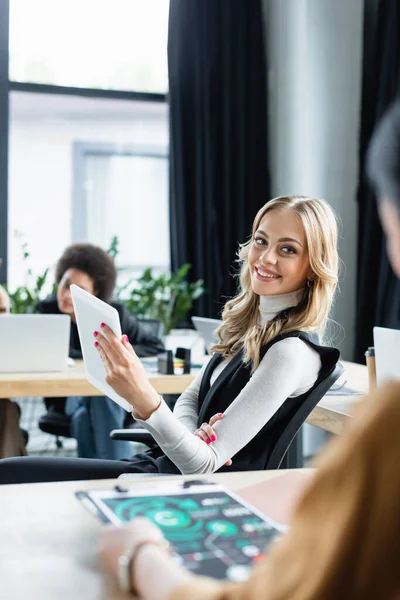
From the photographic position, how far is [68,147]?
5344 mm

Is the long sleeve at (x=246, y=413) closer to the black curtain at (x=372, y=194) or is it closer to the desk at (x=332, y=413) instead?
the desk at (x=332, y=413)

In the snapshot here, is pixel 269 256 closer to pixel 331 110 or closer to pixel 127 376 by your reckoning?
pixel 127 376

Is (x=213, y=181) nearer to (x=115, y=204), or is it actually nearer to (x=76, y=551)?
(x=115, y=204)

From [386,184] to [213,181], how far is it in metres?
4.53

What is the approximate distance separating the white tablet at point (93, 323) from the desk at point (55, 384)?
62cm

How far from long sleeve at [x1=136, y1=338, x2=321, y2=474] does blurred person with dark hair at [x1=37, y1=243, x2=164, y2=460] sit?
150 cm

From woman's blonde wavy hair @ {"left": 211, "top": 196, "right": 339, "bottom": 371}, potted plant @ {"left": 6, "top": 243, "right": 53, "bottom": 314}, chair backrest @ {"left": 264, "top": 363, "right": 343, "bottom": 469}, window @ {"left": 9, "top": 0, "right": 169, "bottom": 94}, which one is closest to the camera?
chair backrest @ {"left": 264, "top": 363, "right": 343, "bottom": 469}

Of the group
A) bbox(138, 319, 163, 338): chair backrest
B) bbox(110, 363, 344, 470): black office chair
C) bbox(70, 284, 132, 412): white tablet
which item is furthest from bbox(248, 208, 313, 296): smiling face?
bbox(138, 319, 163, 338): chair backrest

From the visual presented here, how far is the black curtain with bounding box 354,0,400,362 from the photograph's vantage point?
4340mm

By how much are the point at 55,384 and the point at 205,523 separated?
1.73 metres

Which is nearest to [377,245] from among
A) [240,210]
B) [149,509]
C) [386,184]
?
[240,210]

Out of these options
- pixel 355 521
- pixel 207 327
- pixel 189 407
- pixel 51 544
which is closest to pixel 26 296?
pixel 207 327

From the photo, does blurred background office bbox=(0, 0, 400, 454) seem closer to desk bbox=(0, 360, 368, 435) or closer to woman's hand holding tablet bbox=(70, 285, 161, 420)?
desk bbox=(0, 360, 368, 435)

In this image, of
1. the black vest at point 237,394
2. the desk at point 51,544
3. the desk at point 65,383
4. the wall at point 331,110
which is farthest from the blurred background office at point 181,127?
the desk at point 51,544
